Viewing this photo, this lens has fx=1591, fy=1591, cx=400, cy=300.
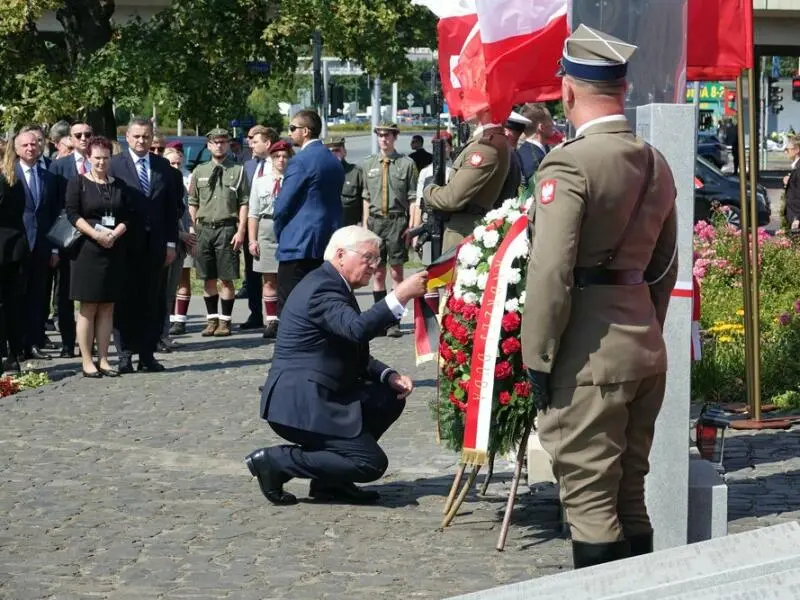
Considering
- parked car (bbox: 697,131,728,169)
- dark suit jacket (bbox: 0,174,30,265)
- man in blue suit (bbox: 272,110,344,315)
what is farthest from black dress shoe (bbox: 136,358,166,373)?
parked car (bbox: 697,131,728,169)

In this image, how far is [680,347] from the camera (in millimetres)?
6750

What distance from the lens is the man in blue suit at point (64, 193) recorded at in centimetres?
1414

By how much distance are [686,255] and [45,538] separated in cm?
325

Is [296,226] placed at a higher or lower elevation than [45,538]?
higher

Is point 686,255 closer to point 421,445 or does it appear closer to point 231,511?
point 231,511

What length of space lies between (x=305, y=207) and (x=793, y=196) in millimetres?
10384

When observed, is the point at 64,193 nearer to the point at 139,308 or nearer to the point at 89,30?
the point at 139,308

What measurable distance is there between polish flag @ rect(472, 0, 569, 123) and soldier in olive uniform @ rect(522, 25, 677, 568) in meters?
3.37

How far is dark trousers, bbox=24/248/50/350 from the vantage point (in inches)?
555

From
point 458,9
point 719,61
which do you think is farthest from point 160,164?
point 719,61

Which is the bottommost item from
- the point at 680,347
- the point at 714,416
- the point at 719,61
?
the point at 714,416

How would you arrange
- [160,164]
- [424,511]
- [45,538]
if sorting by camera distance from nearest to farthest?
[45,538], [424,511], [160,164]

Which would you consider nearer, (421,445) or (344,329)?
(344,329)

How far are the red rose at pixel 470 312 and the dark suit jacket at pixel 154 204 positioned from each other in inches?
249
